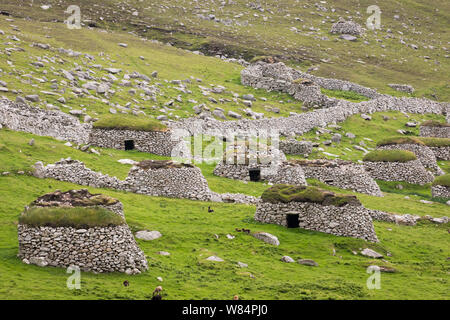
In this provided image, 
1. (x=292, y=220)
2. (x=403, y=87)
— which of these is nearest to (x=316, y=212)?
(x=292, y=220)

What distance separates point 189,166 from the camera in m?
41.5

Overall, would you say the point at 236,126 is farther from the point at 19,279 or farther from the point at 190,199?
the point at 19,279

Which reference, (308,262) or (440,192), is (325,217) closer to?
(308,262)

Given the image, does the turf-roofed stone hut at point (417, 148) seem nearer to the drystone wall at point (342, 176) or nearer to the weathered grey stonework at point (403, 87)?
the drystone wall at point (342, 176)

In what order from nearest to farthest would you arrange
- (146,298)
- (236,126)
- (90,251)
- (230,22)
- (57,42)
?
(146,298) < (90,251) < (236,126) < (57,42) < (230,22)

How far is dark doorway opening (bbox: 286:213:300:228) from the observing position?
36.7 meters

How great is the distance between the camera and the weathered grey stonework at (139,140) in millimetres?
51156

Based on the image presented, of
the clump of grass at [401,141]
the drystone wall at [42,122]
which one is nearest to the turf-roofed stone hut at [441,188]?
the clump of grass at [401,141]

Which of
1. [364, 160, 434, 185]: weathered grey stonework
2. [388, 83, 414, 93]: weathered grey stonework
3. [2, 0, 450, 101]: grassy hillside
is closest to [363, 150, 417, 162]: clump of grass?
[364, 160, 434, 185]: weathered grey stonework

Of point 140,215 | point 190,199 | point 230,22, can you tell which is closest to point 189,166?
point 190,199

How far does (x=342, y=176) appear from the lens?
166 feet

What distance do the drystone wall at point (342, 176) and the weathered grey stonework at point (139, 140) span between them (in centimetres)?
1045

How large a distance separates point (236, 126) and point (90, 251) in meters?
37.4

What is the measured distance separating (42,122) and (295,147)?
75.7 ft
